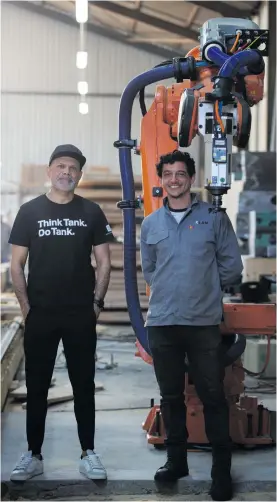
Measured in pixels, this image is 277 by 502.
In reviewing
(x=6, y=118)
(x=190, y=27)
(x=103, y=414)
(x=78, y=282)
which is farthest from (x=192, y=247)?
(x=6, y=118)

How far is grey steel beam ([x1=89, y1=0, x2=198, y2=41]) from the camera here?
1195cm

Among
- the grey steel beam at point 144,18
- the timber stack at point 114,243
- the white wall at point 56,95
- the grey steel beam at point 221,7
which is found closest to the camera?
the timber stack at point 114,243

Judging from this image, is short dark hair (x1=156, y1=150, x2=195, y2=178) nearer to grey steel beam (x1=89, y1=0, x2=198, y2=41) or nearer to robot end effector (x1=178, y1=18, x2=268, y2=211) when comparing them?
robot end effector (x1=178, y1=18, x2=268, y2=211)

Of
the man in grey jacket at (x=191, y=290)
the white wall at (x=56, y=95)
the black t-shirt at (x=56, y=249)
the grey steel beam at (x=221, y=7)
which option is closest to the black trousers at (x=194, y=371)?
the man in grey jacket at (x=191, y=290)

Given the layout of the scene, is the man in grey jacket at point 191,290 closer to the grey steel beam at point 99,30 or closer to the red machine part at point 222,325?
the red machine part at point 222,325

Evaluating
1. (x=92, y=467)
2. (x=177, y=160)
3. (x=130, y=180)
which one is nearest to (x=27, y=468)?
(x=92, y=467)

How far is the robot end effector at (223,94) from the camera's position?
3.25 m

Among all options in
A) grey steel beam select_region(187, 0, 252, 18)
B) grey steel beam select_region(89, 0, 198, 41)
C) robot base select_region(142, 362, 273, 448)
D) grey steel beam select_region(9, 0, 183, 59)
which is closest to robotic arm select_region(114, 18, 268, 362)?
robot base select_region(142, 362, 273, 448)

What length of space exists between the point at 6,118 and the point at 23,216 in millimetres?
11386

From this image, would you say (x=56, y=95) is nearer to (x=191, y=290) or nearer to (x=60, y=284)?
(x=60, y=284)

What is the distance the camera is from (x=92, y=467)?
11.7ft

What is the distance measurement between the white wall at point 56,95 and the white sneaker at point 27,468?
10.9 m

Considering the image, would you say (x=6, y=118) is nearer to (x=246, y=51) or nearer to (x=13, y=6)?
(x=13, y=6)

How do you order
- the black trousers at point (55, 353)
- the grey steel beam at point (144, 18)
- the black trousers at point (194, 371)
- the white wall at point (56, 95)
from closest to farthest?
the black trousers at point (194, 371) → the black trousers at point (55, 353) → the grey steel beam at point (144, 18) → the white wall at point (56, 95)
